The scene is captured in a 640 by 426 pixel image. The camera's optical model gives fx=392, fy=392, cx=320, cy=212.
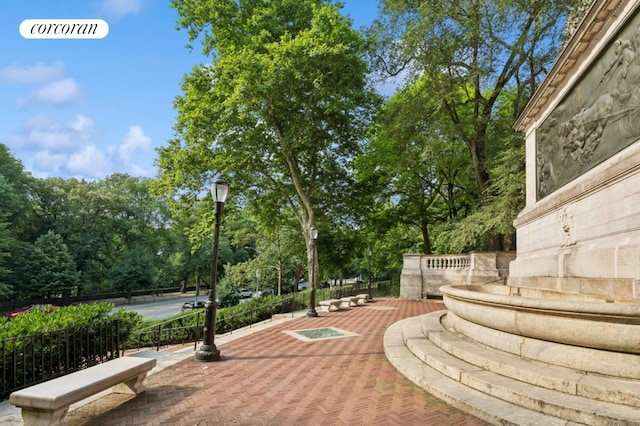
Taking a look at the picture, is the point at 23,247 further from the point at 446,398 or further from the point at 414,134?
the point at 446,398

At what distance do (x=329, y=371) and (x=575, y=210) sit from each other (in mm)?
6515

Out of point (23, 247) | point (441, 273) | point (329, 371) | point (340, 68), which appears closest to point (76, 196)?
point (23, 247)

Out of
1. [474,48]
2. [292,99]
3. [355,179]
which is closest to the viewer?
[474,48]

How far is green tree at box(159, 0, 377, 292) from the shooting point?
21.3 metres

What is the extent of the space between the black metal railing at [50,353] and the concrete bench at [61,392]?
1793 mm

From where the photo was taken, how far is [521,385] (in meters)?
4.99

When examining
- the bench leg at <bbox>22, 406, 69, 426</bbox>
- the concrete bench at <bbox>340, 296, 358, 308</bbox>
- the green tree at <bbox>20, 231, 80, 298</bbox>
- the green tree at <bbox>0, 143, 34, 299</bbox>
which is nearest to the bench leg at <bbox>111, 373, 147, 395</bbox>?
the bench leg at <bbox>22, 406, 69, 426</bbox>

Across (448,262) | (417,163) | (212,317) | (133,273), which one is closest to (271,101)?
(417,163)

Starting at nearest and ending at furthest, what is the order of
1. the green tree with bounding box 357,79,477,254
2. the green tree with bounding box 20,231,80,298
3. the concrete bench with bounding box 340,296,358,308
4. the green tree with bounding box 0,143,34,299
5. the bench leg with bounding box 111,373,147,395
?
the bench leg with bounding box 111,373,147,395, the concrete bench with bounding box 340,296,358,308, the green tree with bounding box 357,79,477,254, the green tree with bounding box 0,143,34,299, the green tree with bounding box 20,231,80,298

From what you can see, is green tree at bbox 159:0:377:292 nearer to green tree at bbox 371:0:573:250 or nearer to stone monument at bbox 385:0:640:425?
green tree at bbox 371:0:573:250

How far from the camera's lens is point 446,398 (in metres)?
5.23

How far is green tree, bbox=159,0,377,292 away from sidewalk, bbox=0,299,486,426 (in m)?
15.9

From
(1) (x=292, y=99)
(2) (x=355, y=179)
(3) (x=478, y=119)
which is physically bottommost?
(2) (x=355, y=179)

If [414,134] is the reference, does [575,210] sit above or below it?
below
